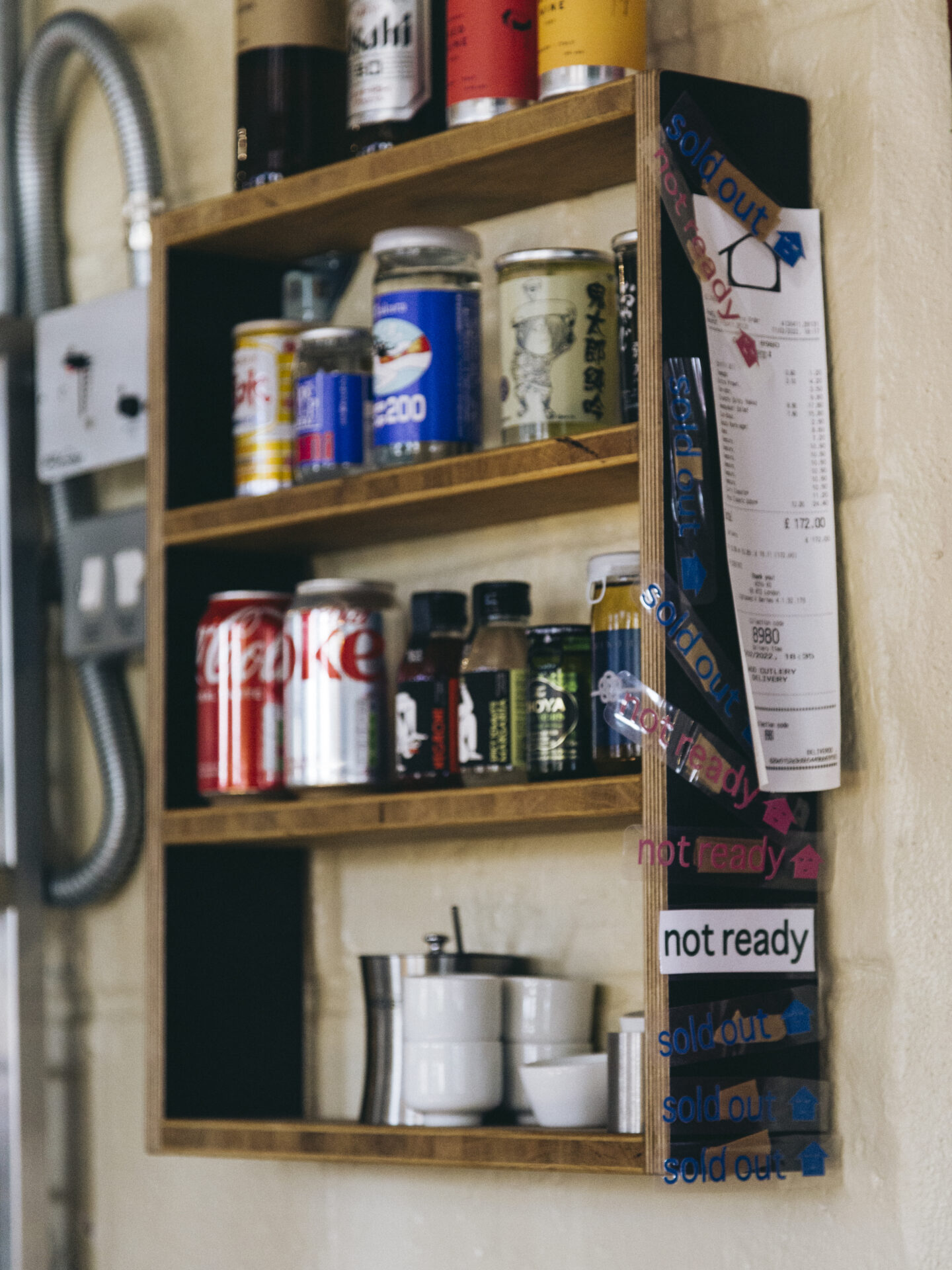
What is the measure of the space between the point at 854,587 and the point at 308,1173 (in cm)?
80

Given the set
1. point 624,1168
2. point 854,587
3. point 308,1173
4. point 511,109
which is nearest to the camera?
point 624,1168

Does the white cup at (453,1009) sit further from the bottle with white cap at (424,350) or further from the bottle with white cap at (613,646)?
Answer: the bottle with white cap at (424,350)

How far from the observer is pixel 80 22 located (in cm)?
207

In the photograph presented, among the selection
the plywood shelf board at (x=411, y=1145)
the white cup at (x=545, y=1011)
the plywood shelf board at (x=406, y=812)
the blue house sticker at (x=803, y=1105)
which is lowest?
the plywood shelf board at (x=411, y=1145)

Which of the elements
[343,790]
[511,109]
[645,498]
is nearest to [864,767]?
[645,498]

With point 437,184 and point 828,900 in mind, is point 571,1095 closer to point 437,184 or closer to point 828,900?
point 828,900

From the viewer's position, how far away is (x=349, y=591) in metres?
1.66

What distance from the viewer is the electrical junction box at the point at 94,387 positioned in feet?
6.61

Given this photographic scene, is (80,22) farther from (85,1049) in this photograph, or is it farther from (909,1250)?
(909,1250)

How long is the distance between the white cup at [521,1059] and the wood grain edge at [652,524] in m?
0.21

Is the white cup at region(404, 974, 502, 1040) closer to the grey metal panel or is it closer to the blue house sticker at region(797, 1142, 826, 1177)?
the blue house sticker at region(797, 1142, 826, 1177)

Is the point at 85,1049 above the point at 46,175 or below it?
below

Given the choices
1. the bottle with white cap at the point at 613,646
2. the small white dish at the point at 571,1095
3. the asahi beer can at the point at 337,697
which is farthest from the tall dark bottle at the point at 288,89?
the small white dish at the point at 571,1095

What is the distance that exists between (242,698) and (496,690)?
29cm
